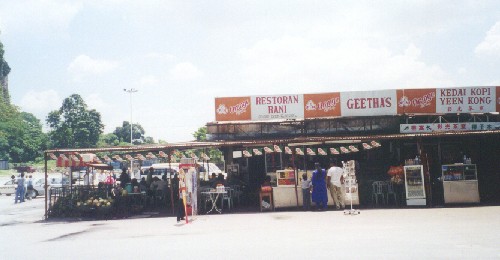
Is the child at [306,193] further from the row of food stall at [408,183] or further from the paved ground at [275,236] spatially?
the paved ground at [275,236]

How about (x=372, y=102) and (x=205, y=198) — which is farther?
(x=372, y=102)

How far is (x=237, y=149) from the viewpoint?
2098 centimetres

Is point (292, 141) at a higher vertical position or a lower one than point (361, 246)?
higher

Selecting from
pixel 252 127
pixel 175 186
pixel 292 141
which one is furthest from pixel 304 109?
pixel 175 186

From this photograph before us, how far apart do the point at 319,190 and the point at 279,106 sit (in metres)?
5.80

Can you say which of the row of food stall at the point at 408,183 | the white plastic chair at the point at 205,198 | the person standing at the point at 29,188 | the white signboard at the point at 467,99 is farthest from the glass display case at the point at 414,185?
the person standing at the point at 29,188

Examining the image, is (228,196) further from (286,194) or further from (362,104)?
(362,104)

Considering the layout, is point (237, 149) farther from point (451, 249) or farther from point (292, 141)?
point (451, 249)

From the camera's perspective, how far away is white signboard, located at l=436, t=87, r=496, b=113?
1800 centimetres

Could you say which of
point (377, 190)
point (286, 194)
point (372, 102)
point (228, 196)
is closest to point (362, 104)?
point (372, 102)

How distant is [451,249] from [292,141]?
24.3 feet

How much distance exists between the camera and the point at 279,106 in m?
18.5

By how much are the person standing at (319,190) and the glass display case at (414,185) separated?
3.27 meters

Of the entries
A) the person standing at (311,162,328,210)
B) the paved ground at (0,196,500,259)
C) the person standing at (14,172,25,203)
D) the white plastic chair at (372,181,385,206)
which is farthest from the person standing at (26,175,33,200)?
the white plastic chair at (372,181,385,206)
